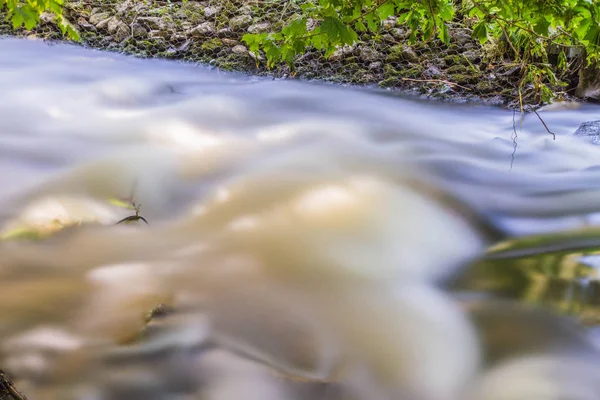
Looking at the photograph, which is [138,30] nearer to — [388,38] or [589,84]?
[388,38]

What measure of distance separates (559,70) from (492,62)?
51 cm

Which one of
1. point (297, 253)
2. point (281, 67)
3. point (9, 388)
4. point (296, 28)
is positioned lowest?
point (297, 253)

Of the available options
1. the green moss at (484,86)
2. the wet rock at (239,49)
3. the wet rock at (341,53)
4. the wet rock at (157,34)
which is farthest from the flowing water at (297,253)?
the wet rock at (157,34)

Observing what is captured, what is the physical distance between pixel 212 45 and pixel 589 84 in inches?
127

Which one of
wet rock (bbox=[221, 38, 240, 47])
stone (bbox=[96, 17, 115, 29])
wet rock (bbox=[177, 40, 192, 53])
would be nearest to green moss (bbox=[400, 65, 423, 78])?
wet rock (bbox=[221, 38, 240, 47])

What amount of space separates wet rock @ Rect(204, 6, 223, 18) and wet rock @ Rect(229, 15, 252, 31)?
0.32 meters

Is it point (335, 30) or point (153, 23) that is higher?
point (335, 30)

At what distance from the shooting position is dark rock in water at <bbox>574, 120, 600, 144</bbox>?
3.11m

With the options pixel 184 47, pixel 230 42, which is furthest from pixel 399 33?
pixel 184 47

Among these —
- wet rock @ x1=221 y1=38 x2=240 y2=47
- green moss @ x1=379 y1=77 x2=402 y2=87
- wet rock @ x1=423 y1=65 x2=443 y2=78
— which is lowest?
green moss @ x1=379 y1=77 x2=402 y2=87

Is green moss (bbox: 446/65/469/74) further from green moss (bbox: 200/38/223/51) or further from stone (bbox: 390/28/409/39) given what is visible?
green moss (bbox: 200/38/223/51)

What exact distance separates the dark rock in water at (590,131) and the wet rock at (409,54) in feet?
4.48

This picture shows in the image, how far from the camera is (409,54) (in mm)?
3961

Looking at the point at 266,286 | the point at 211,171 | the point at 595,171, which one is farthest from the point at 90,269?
the point at 595,171
